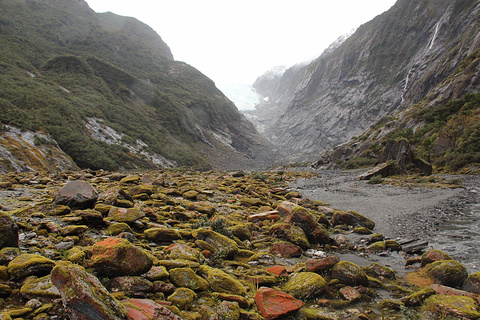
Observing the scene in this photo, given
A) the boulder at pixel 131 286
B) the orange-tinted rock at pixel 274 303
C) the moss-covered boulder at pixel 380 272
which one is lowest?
the boulder at pixel 131 286

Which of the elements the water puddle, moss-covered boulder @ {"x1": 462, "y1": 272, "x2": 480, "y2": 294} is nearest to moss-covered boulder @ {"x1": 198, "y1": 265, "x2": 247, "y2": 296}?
moss-covered boulder @ {"x1": 462, "y1": 272, "x2": 480, "y2": 294}

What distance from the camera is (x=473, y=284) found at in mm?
5273

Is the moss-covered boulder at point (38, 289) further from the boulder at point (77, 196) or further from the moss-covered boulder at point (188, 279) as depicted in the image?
the boulder at point (77, 196)

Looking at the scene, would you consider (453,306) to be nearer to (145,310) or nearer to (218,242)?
(218,242)

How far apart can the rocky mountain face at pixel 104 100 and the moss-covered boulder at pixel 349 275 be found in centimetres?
3268

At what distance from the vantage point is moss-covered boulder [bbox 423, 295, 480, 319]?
4.28 m

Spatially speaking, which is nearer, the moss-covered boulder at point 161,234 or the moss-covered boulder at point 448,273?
the moss-covered boulder at point 448,273

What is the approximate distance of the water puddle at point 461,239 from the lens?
709cm

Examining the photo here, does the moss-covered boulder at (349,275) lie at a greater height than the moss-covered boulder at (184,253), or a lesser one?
greater

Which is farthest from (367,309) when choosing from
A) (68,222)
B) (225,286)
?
(68,222)

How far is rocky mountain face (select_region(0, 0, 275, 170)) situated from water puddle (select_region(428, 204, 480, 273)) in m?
35.2

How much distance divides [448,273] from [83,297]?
742 cm

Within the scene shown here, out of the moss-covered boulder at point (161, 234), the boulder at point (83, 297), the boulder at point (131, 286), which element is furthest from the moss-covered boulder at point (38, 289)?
the moss-covered boulder at point (161, 234)

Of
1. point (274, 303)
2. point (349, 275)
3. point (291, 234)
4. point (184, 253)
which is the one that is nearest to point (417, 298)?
point (349, 275)
